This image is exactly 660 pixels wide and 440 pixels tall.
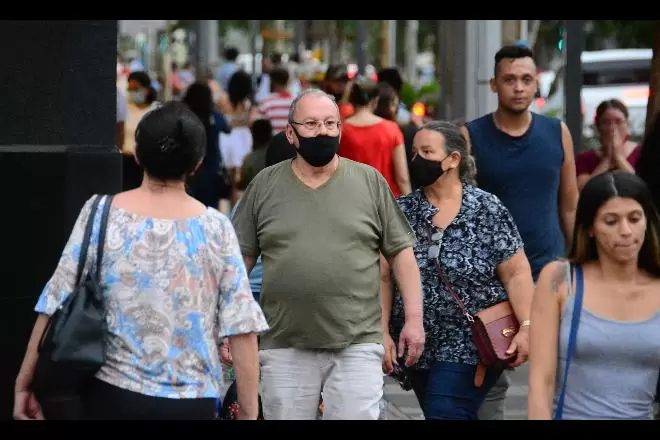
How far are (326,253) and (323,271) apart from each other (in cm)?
7

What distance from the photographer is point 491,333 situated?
6711 millimetres

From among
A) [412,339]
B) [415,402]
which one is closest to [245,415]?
[412,339]

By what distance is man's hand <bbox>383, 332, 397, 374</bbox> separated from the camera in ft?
21.9

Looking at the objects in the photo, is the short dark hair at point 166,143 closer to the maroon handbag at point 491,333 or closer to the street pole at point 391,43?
the maroon handbag at point 491,333

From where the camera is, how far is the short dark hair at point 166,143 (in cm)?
503

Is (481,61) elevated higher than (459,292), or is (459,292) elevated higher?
(481,61)

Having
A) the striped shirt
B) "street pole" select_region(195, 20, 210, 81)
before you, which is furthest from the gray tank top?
"street pole" select_region(195, 20, 210, 81)

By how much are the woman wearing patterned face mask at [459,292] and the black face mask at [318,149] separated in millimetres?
653

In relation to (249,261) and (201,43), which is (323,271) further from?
(201,43)

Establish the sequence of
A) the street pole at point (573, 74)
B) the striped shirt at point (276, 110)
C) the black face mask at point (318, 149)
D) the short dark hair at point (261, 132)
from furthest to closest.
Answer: the striped shirt at point (276, 110) < the street pole at point (573, 74) < the short dark hair at point (261, 132) < the black face mask at point (318, 149)

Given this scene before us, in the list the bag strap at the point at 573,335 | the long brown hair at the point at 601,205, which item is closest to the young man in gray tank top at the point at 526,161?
the long brown hair at the point at 601,205

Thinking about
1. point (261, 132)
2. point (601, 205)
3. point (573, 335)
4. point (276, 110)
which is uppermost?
point (276, 110)
